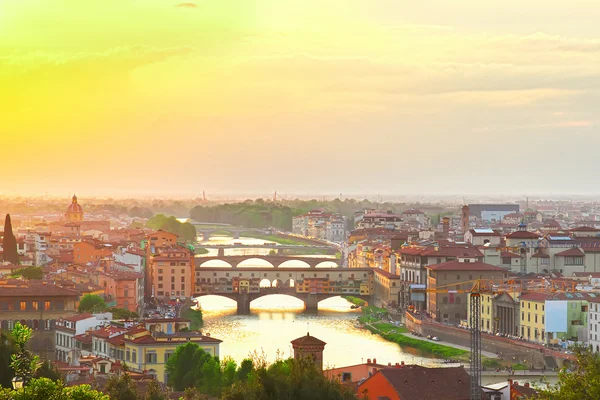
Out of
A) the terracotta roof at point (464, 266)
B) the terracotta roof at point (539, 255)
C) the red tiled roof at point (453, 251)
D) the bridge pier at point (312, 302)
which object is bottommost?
the bridge pier at point (312, 302)

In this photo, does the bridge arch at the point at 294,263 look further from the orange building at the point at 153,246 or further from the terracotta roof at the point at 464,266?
the terracotta roof at the point at 464,266

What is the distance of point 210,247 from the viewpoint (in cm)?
8425

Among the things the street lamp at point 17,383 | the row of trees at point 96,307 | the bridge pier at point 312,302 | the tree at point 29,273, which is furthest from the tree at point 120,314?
the street lamp at point 17,383

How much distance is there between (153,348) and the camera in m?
24.5

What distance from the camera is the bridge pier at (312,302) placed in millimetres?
48375

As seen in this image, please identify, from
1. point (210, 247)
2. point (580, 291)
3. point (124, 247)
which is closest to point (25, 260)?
point (124, 247)

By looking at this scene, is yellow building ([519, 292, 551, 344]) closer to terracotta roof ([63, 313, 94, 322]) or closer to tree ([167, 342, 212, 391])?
terracotta roof ([63, 313, 94, 322])

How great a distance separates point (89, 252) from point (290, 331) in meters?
14.6

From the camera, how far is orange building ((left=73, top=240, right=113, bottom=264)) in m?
50.4

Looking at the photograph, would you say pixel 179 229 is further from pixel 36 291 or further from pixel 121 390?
pixel 121 390

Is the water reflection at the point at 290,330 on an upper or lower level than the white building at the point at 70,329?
lower

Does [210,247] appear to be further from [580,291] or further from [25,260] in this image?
[580,291]

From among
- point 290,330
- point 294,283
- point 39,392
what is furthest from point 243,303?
point 39,392

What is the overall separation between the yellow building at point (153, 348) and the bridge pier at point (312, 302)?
23348 mm
